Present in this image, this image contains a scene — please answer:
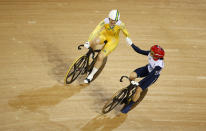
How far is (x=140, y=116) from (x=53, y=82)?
1700 millimetres

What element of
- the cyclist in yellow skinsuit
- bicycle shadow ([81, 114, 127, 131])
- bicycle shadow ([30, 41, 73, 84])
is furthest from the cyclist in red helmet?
bicycle shadow ([30, 41, 73, 84])

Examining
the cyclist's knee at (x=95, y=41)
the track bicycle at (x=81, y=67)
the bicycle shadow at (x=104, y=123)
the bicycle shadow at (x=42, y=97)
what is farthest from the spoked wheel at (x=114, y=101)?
the cyclist's knee at (x=95, y=41)

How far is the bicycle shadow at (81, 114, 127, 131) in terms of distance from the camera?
477 cm

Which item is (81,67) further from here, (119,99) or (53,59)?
(119,99)

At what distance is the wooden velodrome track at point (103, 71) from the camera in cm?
491

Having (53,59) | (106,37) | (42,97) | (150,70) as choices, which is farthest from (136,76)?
(53,59)

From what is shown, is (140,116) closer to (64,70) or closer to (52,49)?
(64,70)

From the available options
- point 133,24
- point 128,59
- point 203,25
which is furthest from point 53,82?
point 203,25

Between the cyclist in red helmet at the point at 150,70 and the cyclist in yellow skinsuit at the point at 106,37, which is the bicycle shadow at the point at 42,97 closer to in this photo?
the cyclist in yellow skinsuit at the point at 106,37

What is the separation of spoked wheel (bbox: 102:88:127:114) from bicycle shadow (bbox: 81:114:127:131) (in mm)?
133

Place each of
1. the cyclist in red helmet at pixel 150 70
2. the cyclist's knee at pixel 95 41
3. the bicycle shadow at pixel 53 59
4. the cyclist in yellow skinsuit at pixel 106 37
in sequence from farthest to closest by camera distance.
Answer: the bicycle shadow at pixel 53 59, the cyclist's knee at pixel 95 41, the cyclist in yellow skinsuit at pixel 106 37, the cyclist in red helmet at pixel 150 70

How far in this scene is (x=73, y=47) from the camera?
20.2ft

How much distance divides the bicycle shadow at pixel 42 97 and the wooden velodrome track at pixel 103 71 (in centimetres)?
2

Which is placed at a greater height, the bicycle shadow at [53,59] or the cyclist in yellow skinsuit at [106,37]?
the cyclist in yellow skinsuit at [106,37]
